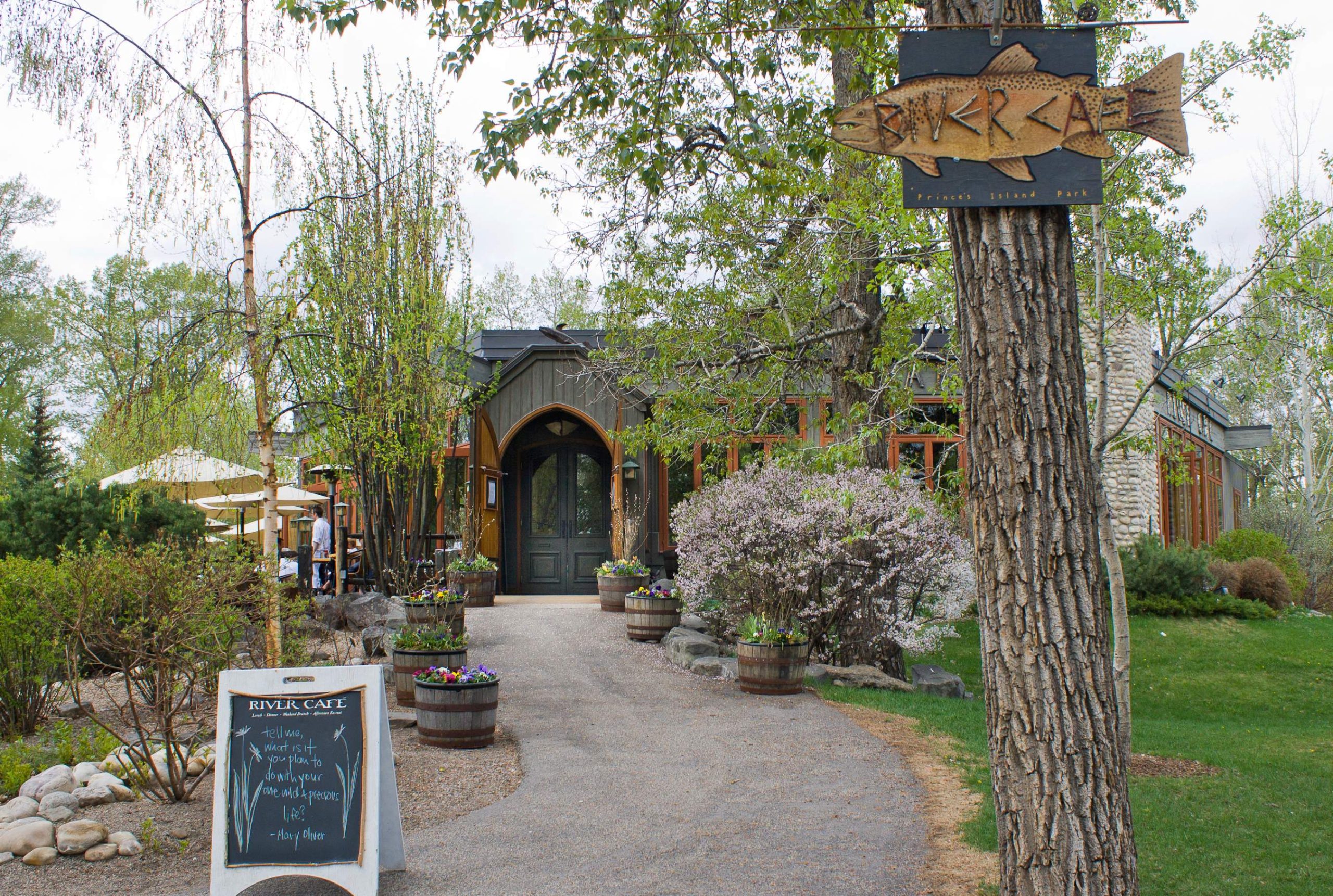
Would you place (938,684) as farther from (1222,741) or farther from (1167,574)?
(1167,574)

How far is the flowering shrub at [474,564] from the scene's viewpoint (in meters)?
11.9

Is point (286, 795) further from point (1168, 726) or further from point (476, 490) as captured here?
point (476, 490)

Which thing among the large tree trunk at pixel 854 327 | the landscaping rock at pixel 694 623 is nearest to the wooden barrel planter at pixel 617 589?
the landscaping rock at pixel 694 623

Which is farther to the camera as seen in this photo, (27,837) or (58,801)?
(58,801)

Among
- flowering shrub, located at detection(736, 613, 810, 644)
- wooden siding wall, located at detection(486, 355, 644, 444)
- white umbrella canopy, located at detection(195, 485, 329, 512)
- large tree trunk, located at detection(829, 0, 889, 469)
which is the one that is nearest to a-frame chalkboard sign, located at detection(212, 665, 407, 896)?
flowering shrub, located at detection(736, 613, 810, 644)

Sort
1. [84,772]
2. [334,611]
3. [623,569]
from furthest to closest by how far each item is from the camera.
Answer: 1. [623,569]
2. [334,611]
3. [84,772]

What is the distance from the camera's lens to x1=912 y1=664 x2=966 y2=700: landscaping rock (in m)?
9.71

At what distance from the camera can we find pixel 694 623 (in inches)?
471

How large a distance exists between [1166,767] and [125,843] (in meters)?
Answer: 6.27

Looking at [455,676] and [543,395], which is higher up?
[543,395]

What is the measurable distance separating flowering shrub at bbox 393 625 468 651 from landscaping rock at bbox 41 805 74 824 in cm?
313

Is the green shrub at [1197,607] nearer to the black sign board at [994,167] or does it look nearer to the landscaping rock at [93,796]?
the black sign board at [994,167]

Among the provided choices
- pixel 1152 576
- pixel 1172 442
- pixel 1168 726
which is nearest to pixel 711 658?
pixel 1168 726

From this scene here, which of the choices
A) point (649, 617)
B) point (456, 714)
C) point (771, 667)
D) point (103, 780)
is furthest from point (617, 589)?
point (103, 780)
